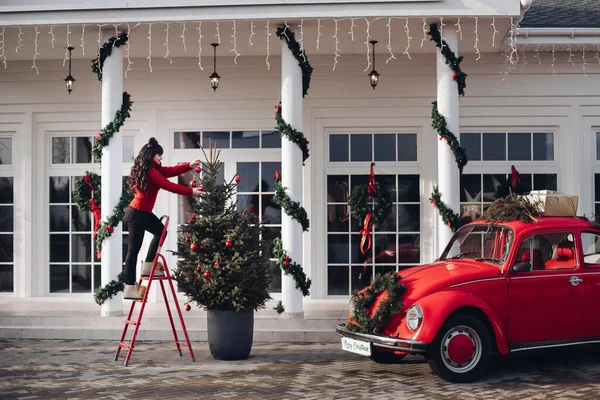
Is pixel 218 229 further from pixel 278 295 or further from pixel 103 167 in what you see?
pixel 278 295

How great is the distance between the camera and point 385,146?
1398cm

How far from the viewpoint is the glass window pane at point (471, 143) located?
546 inches

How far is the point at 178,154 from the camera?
14117 millimetres

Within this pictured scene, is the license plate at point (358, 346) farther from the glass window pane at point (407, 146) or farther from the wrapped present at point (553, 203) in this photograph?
the glass window pane at point (407, 146)

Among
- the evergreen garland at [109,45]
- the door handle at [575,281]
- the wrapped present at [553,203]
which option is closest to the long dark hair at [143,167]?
the evergreen garland at [109,45]

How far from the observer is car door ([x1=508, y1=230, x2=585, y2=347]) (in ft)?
28.1

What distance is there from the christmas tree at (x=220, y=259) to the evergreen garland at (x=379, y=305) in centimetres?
140

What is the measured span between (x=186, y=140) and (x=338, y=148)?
2613 mm

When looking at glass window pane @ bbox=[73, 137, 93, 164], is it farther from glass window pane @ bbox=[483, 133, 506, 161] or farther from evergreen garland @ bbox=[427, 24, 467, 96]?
glass window pane @ bbox=[483, 133, 506, 161]

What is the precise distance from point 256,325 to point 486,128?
5.28 m

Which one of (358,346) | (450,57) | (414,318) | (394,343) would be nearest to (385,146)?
(450,57)

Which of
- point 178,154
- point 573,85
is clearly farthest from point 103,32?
point 573,85

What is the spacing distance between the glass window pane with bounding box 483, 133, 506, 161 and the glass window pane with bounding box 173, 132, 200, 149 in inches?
192

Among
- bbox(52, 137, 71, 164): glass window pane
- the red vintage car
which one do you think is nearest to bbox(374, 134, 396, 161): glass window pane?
the red vintage car
